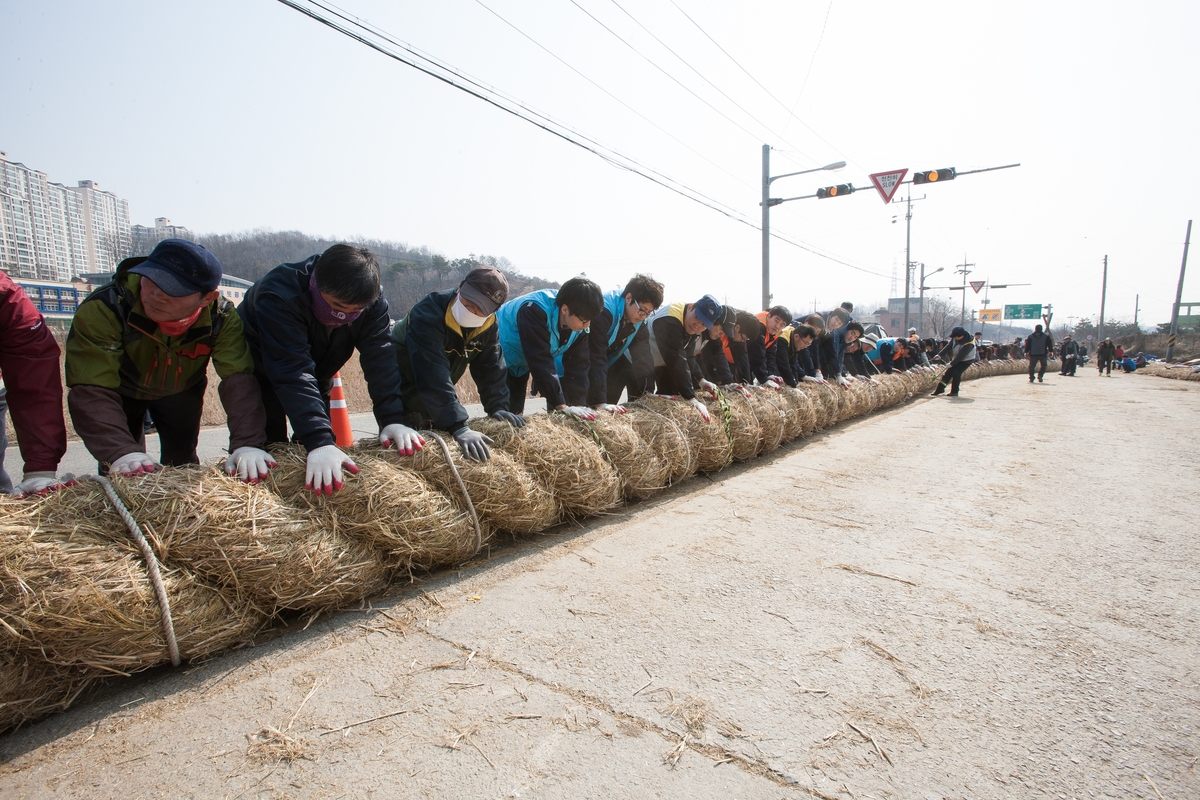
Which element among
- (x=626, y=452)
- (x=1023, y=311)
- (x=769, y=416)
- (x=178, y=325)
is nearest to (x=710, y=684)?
(x=626, y=452)

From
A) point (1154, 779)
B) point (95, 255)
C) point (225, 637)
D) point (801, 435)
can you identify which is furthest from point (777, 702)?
point (95, 255)

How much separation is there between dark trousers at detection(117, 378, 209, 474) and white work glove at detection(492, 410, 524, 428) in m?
1.59

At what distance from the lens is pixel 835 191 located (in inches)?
579

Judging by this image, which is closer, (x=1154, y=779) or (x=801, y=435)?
(x=1154, y=779)

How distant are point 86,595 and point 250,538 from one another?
0.50 metres

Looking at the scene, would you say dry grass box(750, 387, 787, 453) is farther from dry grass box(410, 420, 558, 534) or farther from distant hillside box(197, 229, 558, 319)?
distant hillside box(197, 229, 558, 319)

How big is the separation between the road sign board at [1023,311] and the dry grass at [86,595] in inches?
3281

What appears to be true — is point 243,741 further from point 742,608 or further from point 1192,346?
point 1192,346

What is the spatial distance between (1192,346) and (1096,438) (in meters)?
50.0

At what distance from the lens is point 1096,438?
7441 millimetres

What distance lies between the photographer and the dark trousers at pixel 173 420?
296cm

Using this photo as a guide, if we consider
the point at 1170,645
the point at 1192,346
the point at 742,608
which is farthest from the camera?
the point at 1192,346

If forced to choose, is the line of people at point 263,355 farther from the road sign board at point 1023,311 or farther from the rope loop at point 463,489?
the road sign board at point 1023,311

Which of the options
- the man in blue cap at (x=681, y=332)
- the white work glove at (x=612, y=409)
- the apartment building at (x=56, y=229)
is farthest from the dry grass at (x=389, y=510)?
the apartment building at (x=56, y=229)
